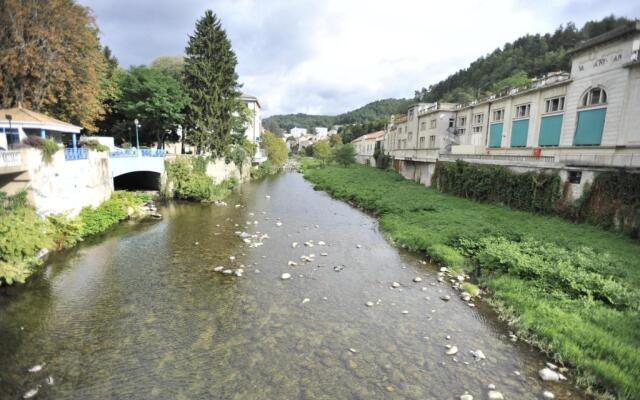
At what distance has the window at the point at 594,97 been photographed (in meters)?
18.2

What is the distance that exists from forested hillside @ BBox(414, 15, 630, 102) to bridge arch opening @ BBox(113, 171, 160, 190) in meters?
42.7

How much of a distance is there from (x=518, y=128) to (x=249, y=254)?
2388cm

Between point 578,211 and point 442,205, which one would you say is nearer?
point 578,211

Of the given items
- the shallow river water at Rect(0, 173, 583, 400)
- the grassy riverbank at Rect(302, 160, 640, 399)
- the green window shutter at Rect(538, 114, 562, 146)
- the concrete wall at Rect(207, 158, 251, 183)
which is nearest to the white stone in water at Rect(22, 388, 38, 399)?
the shallow river water at Rect(0, 173, 583, 400)

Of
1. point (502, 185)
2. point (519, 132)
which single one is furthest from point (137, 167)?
point (519, 132)

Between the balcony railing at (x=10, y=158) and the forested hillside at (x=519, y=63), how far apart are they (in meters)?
48.4

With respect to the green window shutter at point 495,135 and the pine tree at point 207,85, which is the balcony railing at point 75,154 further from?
the green window shutter at point 495,135

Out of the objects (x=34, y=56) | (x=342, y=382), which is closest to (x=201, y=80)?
Result: (x=34, y=56)

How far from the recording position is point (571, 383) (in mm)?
6438

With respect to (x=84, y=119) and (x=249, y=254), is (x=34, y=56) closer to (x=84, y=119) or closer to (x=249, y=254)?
(x=84, y=119)

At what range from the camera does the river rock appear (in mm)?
6570

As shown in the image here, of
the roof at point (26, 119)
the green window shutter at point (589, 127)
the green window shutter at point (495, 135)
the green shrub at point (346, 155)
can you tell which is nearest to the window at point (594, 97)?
the green window shutter at point (589, 127)

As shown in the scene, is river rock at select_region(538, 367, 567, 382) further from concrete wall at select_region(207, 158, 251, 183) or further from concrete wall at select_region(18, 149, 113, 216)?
concrete wall at select_region(207, 158, 251, 183)

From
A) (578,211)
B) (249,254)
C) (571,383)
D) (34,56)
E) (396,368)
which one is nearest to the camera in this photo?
(571,383)
